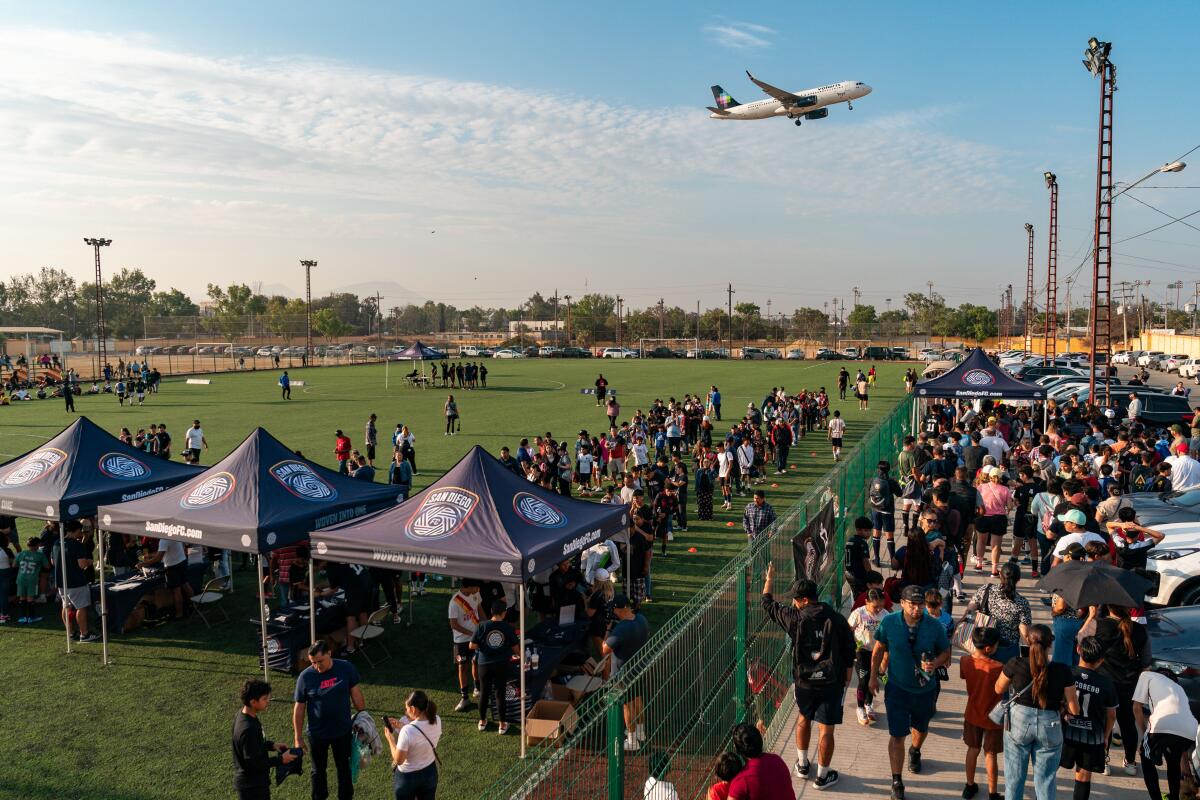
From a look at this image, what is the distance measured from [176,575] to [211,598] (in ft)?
2.00

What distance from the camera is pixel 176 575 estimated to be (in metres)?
11.2

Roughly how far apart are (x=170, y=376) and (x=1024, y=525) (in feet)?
201

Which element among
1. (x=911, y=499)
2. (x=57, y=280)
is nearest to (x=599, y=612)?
(x=911, y=499)

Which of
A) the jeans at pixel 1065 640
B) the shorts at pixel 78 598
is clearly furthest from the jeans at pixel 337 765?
the jeans at pixel 1065 640

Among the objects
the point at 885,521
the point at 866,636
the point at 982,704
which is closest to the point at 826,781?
the point at 866,636

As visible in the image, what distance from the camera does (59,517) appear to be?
1027cm

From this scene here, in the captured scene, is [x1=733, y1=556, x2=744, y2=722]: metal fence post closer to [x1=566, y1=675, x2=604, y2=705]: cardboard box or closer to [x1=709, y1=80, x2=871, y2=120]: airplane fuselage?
[x1=566, y1=675, x2=604, y2=705]: cardboard box

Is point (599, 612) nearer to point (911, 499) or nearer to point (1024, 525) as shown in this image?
point (911, 499)

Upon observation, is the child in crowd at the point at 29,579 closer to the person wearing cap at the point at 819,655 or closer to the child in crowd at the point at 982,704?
the person wearing cap at the point at 819,655

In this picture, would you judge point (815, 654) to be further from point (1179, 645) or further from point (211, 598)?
point (211, 598)

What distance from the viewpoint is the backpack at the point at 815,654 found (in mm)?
6199

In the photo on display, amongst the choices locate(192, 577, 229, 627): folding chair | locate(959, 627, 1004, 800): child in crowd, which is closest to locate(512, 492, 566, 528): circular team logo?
locate(959, 627, 1004, 800): child in crowd

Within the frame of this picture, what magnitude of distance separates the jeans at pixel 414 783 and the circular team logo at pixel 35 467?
321 inches

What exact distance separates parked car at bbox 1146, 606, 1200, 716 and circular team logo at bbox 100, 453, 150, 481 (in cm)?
1233
